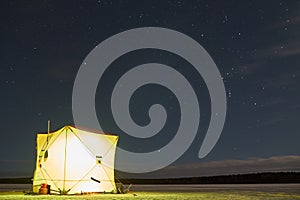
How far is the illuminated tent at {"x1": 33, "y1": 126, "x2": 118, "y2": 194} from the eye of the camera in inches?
878

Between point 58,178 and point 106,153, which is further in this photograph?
point 106,153

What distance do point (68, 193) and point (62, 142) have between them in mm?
2570

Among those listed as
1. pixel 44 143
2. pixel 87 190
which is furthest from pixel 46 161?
pixel 87 190

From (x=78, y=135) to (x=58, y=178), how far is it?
236cm

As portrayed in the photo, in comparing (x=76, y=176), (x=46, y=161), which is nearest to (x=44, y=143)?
(x=46, y=161)

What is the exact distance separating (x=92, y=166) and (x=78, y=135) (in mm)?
1784

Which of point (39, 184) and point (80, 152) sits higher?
point (80, 152)

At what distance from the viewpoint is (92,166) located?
75.7ft

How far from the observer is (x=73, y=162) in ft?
73.8

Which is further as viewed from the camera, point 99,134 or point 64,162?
point 99,134

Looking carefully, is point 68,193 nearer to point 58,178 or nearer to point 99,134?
point 58,178

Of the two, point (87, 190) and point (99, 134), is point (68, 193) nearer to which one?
point (87, 190)

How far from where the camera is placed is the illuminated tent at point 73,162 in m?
22.3

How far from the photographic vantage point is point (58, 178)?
22.3 meters
